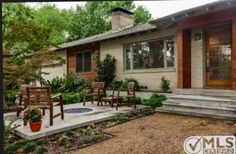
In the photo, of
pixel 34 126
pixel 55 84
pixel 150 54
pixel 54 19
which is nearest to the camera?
pixel 34 126

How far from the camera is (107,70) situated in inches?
395

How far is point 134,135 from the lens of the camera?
4.27 m

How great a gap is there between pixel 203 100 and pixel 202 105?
0.62 feet

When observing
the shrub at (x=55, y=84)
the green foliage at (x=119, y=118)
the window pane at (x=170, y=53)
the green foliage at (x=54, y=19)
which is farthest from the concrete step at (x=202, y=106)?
the shrub at (x=55, y=84)

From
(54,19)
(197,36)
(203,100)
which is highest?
(54,19)

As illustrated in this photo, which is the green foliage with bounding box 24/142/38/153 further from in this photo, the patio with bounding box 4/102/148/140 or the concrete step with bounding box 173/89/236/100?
the concrete step with bounding box 173/89/236/100

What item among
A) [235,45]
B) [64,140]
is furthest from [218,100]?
[64,140]

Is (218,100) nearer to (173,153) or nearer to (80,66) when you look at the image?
(173,153)

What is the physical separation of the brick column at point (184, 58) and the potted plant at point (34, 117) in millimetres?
4450

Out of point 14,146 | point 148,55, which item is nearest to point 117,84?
point 148,55

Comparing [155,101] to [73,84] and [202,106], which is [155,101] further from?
[73,84]

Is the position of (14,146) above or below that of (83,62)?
below

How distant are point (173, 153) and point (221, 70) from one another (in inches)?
180

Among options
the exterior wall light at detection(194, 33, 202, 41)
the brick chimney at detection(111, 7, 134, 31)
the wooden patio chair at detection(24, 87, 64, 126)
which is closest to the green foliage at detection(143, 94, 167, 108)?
the exterior wall light at detection(194, 33, 202, 41)
